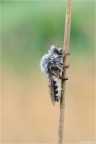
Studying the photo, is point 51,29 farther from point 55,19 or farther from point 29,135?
point 29,135

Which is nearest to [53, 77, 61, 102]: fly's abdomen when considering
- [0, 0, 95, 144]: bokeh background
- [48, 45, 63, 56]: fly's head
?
[48, 45, 63, 56]: fly's head

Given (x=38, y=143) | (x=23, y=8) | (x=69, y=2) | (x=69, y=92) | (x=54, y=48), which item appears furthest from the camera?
(x=23, y=8)

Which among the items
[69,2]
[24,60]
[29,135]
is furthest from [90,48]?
[69,2]

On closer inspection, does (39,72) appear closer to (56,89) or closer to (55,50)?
(55,50)

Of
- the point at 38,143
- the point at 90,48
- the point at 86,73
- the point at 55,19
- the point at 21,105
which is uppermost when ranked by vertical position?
the point at 55,19

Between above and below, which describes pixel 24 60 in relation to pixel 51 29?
below

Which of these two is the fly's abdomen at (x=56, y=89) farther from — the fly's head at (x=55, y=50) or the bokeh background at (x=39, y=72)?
the bokeh background at (x=39, y=72)

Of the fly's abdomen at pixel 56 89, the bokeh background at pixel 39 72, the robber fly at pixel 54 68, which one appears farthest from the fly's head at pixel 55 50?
the bokeh background at pixel 39 72

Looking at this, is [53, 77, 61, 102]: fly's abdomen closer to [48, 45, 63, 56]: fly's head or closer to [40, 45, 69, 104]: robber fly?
[40, 45, 69, 104]: robber fly
